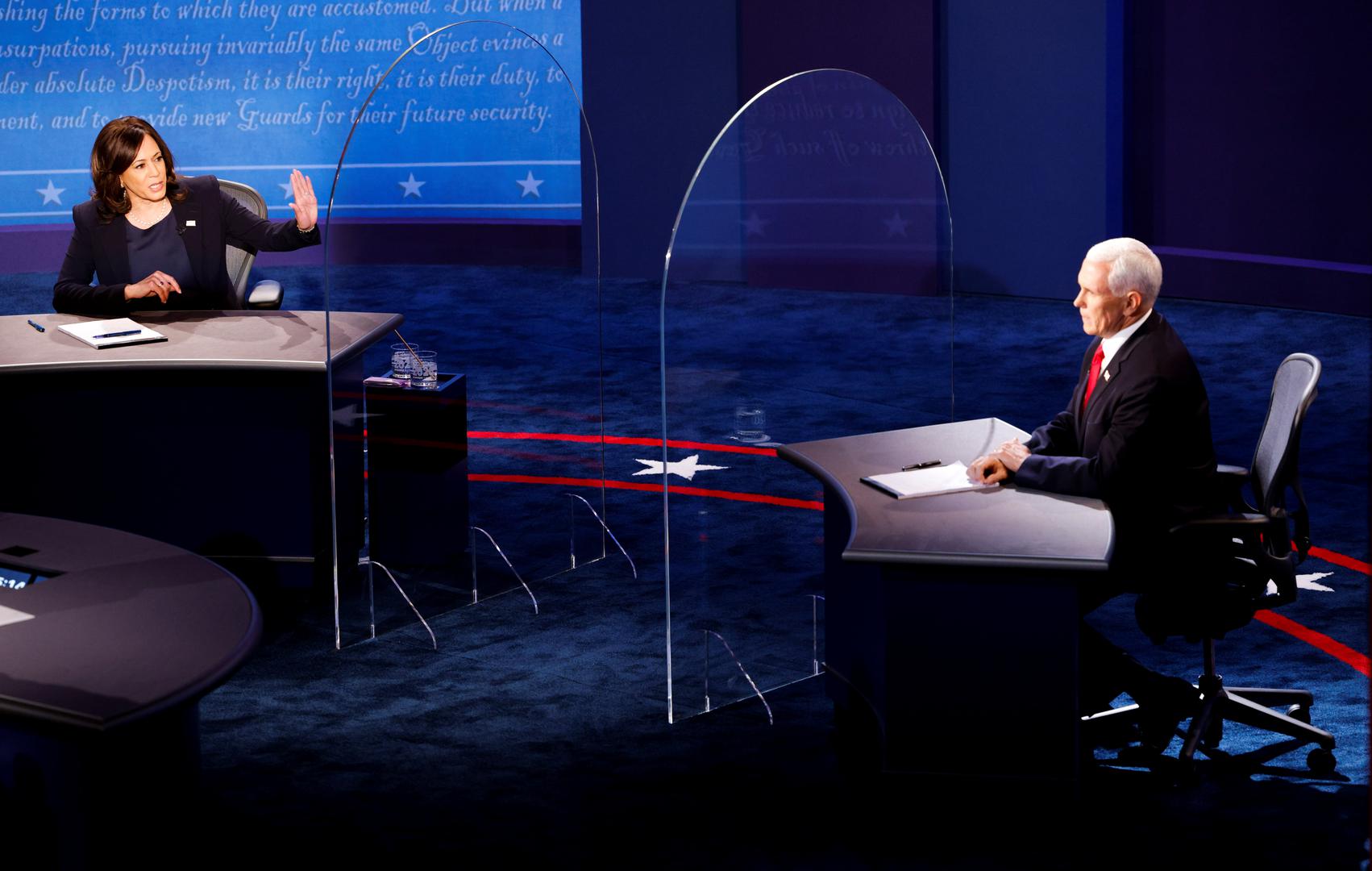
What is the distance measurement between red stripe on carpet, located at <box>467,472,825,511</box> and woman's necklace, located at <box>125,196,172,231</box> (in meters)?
1.35

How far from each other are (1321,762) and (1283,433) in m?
0.77

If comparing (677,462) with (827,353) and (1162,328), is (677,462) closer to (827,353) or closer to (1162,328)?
(827,353)

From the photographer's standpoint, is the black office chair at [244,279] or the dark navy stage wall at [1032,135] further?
the dark navy stage wall at [1032,135]

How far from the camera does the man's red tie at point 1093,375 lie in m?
4.07

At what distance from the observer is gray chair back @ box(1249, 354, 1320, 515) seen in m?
3.80

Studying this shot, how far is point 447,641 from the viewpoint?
16.4ft

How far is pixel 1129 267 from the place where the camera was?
3.89 m

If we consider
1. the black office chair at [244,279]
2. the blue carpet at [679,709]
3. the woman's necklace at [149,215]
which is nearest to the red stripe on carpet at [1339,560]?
the blue carpet at [679,709]

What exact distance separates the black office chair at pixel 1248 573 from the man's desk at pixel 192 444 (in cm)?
248

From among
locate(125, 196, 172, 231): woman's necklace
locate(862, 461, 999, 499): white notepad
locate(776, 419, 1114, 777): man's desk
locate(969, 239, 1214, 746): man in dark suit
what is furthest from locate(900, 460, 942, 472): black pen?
locate(125, 196, 172, 231): woman's necklace

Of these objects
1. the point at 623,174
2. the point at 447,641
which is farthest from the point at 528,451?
the point at 623,174

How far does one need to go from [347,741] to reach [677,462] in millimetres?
2225

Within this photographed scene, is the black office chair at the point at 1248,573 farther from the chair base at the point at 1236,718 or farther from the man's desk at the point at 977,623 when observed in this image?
the man's desk at the point at 977,623

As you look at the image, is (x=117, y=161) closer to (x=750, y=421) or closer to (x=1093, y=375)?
(x=750, y=421)
